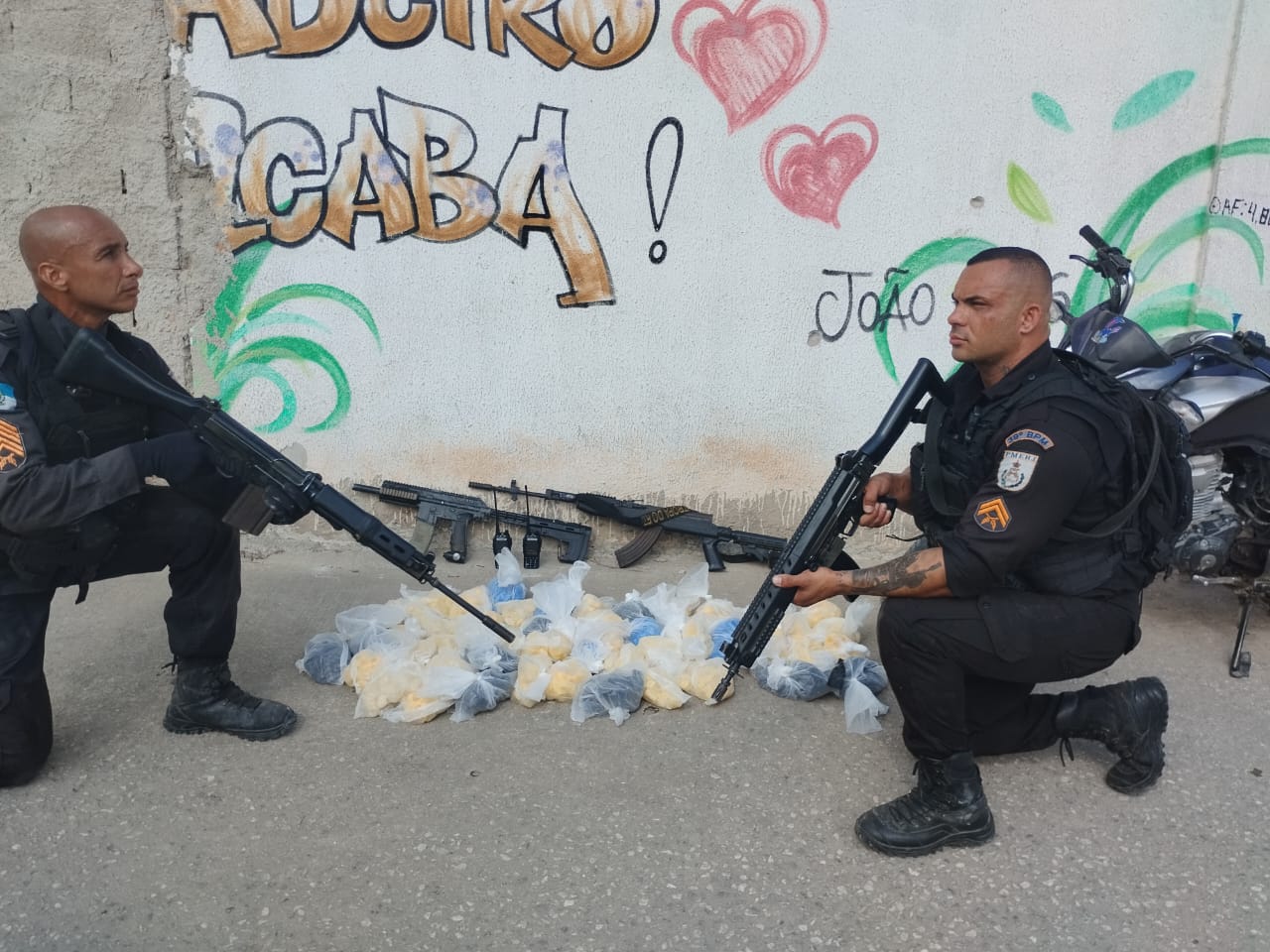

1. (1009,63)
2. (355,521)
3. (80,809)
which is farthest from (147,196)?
(1009,63)

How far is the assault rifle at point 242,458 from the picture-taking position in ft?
8.01

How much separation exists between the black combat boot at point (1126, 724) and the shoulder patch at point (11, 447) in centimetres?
267

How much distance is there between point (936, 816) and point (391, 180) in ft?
10.4

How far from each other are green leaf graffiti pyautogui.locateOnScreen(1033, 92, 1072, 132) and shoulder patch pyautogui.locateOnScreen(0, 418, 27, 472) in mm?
3991

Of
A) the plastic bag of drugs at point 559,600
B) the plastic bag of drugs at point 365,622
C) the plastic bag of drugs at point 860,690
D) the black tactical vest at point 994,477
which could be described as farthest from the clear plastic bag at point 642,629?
the black tactical vest at point 994,477

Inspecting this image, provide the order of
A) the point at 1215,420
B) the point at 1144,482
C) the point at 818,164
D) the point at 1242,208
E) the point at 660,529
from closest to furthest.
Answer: the point at 1144,482, the point at 1215,420, the point at 818,164, the point at 660,529, the point at 1242,208

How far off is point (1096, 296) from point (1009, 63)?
113 centimetres

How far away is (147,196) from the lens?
3.99 meters

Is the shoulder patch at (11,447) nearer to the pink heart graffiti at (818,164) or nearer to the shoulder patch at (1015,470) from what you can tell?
the shoulder patch at (1015,470)

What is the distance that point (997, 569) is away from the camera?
2193mm

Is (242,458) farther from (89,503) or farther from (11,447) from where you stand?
(11,447)

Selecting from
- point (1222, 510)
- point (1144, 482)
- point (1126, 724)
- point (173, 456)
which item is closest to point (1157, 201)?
point (1222, 510)

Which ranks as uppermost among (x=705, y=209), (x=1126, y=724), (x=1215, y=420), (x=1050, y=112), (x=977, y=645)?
(x=1050, y=112)

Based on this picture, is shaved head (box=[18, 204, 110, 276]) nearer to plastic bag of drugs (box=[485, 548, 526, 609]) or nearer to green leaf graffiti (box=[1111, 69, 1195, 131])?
plastic bag of drugs (box=[485, 548, 526, 609])
